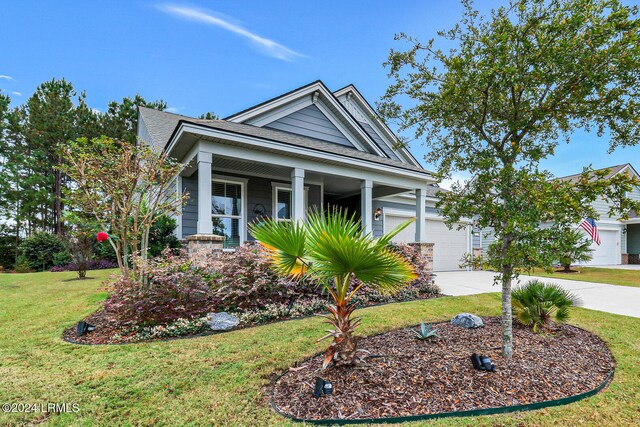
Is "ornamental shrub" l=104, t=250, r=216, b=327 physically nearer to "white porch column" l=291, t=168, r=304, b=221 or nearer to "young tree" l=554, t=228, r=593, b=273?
"white porch column" l=291, t=168, r=304, b=221

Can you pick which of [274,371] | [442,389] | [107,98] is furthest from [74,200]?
[107,98]

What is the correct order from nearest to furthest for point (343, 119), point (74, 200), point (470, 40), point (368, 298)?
1. point (470, 40)
2. point (74, 200)
3. point (368, 298)
4. point (343, 119)

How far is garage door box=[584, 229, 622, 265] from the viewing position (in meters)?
19.0

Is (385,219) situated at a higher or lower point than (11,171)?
lower

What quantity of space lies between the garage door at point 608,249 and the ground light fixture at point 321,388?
2261 centimetres

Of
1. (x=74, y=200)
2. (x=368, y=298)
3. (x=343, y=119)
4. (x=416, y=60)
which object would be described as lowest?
(x=368, y=298)

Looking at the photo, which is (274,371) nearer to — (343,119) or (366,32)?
(366,32)

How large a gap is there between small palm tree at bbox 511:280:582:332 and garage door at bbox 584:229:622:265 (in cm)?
1866

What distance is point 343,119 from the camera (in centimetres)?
1091

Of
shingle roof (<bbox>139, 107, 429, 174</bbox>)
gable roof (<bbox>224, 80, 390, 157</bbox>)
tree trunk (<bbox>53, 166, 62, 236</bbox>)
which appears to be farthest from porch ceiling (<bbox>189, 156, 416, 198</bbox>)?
tree trunk (<bbox>53, 166, 62, 236</bbox>)

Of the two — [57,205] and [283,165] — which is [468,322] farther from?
[57,205]

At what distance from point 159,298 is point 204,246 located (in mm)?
1675

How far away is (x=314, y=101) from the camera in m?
10.6

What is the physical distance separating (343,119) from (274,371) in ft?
29.8
